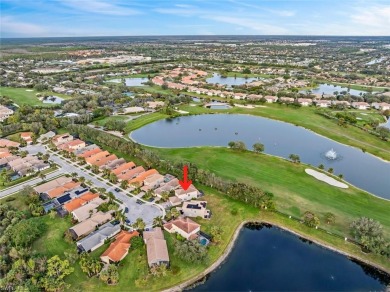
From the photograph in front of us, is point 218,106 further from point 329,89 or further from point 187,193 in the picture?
point 187,193

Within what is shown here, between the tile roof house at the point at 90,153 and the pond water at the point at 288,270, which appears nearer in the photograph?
the pond water at the point at 288,270

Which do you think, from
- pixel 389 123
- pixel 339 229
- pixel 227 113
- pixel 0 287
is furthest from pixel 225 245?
pixel 389 123

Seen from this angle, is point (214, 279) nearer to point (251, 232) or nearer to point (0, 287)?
point (251, 232)

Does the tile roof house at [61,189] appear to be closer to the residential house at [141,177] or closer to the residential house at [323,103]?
the residential house at [141,177]

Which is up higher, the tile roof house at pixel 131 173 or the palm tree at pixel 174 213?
the tile roof house at pixel 131 173

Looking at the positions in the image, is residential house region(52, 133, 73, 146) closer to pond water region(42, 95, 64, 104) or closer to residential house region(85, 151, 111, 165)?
residential house region(85, 151, 111, 165)

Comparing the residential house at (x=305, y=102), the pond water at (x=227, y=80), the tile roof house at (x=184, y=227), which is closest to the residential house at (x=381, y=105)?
the residential house at (x=305, y=102)
